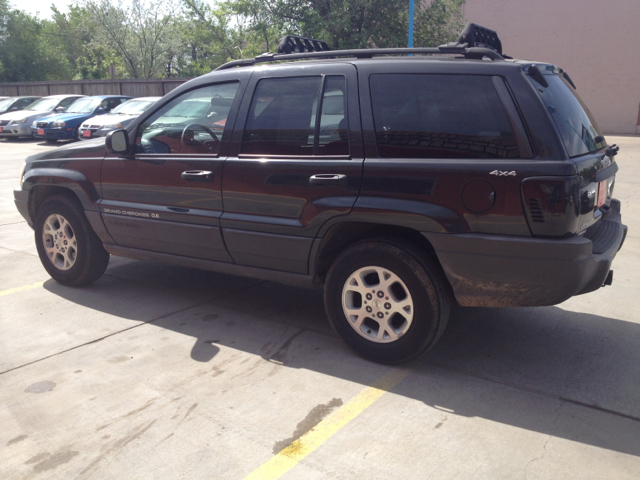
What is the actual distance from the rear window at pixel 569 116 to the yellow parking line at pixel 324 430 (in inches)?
67.1

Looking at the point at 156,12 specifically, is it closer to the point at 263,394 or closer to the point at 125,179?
the point at 125,179

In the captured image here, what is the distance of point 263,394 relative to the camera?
348cm

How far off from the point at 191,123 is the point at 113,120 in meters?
14.5

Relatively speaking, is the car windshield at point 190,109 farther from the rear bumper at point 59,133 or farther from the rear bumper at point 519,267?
the rear bumper at point 59,133

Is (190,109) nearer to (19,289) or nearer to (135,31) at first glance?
(19,289)

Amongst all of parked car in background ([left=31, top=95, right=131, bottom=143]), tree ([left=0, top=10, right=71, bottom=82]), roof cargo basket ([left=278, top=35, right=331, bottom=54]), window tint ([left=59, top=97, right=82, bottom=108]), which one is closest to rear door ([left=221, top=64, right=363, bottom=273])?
roof cargo basket ([left=278, top=35, right=331, bottom=54])

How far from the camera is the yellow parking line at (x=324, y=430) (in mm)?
2787

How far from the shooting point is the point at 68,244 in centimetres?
529

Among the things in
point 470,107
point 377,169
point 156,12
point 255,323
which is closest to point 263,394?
point 255,323

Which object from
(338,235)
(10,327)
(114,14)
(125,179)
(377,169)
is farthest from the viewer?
(114,14)

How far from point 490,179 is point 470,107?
18.1 inches

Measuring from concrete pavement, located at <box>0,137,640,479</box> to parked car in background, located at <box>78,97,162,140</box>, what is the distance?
522 inches

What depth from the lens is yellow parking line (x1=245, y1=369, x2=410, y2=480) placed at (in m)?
2.79

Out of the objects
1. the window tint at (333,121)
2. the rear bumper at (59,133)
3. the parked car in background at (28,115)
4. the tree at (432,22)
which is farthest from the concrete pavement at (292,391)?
the parked car in background at (28,115)
